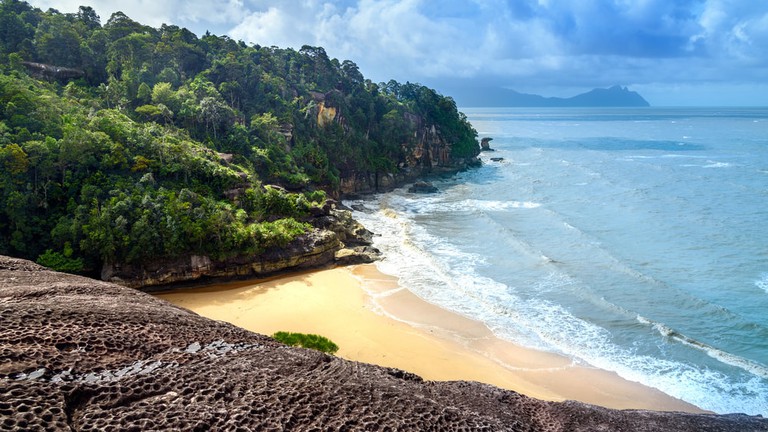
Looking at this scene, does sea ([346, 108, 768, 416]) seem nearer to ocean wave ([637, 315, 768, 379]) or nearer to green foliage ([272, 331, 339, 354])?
ocean wave ([637, 315, 768, 379])

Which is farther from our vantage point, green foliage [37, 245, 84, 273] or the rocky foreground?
green foliage [37, 245, 84, 273]

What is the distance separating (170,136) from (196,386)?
3437 cm

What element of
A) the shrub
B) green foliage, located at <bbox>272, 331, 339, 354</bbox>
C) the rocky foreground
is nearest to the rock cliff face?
the shrub

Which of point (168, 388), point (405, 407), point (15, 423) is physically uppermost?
point (15, 423)

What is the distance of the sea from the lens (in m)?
21.0

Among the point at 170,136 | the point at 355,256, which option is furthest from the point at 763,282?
the point at 170,136

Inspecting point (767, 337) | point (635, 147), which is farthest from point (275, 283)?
point (635, 147)

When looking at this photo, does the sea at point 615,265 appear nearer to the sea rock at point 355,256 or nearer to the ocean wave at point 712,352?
the ocean wave at point 712,352

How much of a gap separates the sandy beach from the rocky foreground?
30.6ft

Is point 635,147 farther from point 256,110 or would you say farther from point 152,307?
point 152,307

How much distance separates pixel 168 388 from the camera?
6.62m

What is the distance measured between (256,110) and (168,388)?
2030 inches

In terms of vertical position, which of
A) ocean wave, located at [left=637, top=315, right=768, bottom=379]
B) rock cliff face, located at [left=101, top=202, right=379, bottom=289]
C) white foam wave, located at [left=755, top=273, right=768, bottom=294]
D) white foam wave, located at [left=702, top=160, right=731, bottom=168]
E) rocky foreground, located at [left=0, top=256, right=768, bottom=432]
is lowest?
ocean wave, located at [left=637, top=315, right=768, bottom=379]

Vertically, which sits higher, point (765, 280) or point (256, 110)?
point (256, 110)
